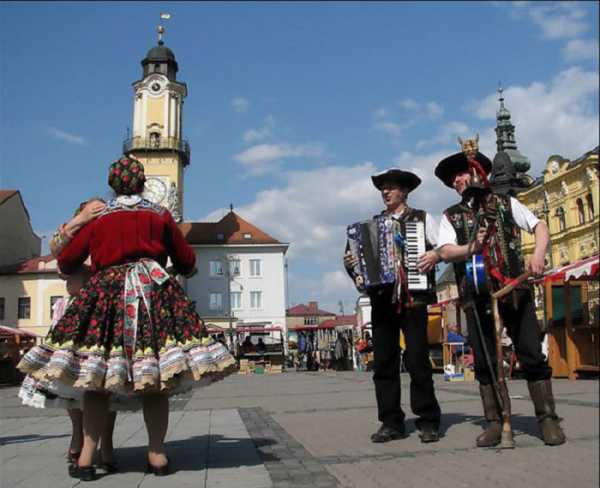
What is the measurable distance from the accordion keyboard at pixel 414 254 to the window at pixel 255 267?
6000 centimetres

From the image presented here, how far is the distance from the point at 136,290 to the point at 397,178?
230 centimetres

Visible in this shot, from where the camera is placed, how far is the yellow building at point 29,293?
54250 mm

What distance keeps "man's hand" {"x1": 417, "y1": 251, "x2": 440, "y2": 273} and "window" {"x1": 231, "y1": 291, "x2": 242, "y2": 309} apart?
5950cm

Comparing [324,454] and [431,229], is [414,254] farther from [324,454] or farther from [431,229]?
[324,454]

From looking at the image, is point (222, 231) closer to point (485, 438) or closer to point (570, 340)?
point (570, 340)

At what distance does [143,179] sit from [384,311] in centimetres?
218

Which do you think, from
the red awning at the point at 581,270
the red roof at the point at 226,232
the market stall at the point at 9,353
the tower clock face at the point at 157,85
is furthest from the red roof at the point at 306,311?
the red awning at the point at 581,270

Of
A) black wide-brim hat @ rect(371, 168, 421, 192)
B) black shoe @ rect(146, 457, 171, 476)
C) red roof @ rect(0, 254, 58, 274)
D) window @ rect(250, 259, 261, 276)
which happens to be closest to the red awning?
black wide-brim hat @ rect(371, 168, 421, 192)

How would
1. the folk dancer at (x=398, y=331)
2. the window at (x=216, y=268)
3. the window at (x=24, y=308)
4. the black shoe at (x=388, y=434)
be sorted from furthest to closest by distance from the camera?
1. the window at (x=216, y=268)
2. the window at (x=24, y=308)
3. the folk dancer at (x=398, y=331)
4. the black shoe at (x=388, y=434)

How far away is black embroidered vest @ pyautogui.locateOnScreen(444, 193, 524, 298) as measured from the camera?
13.5ft

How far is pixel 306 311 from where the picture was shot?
139250mm

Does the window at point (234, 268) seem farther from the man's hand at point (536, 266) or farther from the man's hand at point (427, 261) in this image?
the man's hand at point (536, 266)

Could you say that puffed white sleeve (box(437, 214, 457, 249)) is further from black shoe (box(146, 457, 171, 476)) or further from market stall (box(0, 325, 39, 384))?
market stall (box(0, 325, 39, 384))

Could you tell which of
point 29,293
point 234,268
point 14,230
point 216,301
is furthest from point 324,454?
point 234,268
